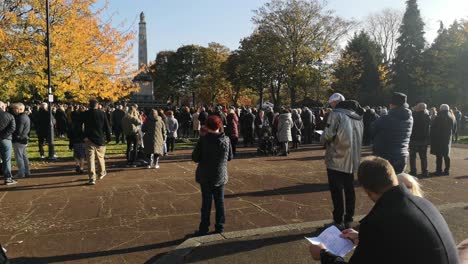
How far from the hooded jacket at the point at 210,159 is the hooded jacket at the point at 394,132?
267cm

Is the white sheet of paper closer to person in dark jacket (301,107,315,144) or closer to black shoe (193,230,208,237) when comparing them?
black shoe (193,230,208,237)

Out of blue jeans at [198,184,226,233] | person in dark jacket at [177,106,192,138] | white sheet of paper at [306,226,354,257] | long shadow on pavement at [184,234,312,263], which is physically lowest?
long shadow on pavement at [184,234,312,263]

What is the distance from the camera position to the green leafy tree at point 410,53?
44344 millimetres

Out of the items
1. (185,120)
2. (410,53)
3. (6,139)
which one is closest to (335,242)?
(6,139)

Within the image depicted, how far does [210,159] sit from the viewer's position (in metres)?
5.54

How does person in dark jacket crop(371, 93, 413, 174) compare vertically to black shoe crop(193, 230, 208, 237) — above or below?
above

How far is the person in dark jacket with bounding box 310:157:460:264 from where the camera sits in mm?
2158

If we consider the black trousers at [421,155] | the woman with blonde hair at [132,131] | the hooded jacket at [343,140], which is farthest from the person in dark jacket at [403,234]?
the woman with blonde hair at [132,131]

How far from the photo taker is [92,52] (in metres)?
16.7

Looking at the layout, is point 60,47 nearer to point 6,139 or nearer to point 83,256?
point 6,139

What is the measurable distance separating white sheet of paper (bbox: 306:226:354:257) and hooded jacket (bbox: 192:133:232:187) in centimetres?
289

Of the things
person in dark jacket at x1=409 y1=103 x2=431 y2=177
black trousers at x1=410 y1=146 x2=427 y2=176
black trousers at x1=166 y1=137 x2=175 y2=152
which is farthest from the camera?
black trousers at x1=166 y1=137 x2=175 y2=152

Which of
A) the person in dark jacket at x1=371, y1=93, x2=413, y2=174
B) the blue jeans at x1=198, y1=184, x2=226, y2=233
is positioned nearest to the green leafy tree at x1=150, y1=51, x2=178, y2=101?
the person in dark jacket at x1=371, y1=93, x2=413, y2=174

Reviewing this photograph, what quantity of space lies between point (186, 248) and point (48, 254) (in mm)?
1780
